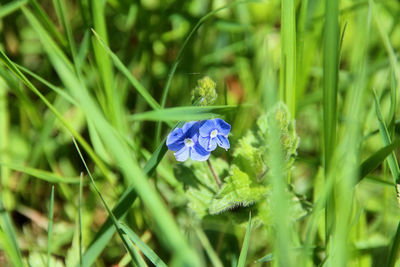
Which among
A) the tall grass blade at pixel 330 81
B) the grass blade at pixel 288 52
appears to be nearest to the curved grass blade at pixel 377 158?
the tall grass blade at pixel 330 81

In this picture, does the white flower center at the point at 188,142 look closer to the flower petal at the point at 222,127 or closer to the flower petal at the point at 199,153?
the flower petal at the point at 199,153

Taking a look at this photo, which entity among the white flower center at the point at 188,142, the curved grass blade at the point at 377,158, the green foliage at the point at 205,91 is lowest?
the curved grass blade at the point at 377,158

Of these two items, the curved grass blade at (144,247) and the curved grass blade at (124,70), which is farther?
the curved grass blade at (124,70)

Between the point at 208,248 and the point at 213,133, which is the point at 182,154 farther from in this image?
the point at 208,248

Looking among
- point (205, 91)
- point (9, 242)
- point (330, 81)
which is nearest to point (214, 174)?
point (205, 91)

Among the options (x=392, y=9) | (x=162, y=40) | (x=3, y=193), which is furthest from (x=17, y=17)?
(x=392, y=9)

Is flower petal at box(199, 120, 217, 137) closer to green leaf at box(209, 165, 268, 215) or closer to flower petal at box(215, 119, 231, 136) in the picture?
flower petal at box(215, 119, 231, 136)

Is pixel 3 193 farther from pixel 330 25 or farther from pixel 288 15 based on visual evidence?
pixel 330 25

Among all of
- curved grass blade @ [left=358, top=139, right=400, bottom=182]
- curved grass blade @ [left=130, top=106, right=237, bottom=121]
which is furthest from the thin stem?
curved grass blade @ [left=358, top=139, right=400, bottom=182]
